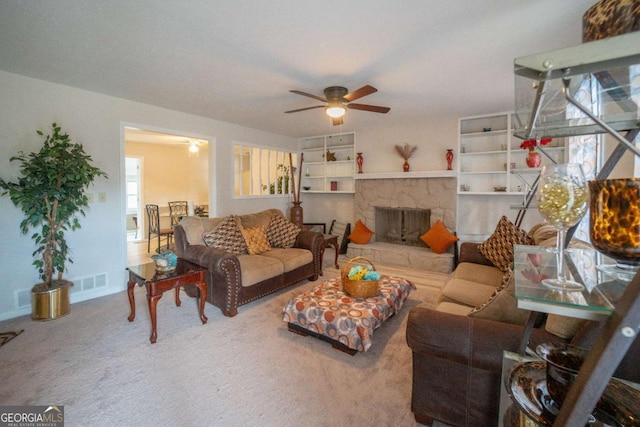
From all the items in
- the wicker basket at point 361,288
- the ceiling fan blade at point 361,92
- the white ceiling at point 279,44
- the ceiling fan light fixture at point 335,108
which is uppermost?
the white ceiling at point 279,44

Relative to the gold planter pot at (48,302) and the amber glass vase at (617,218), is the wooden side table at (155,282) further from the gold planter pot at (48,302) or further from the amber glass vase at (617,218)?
the amber glass vase at (617,218)

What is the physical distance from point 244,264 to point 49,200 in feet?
6.68

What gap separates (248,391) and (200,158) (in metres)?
7.40

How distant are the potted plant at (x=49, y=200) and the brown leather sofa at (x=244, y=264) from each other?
1072mm

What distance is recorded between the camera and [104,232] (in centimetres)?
355

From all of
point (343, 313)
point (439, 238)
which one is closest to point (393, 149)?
point (439, 238)

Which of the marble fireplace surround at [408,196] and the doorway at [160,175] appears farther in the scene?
the doorway at [160,175]

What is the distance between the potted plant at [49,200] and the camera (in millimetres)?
2721

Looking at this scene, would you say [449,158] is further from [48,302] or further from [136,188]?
[136,188]

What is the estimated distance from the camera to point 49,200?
2.83 metres

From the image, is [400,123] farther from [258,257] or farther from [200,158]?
[200,158]

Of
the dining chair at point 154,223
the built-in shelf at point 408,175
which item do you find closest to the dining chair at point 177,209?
the dining chair at point 154,223

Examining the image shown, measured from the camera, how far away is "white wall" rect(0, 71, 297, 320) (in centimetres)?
288

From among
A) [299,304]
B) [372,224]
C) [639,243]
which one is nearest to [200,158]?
[372,224]
